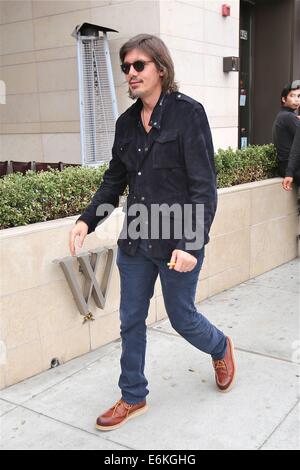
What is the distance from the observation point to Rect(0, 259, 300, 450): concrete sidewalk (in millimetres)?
2662

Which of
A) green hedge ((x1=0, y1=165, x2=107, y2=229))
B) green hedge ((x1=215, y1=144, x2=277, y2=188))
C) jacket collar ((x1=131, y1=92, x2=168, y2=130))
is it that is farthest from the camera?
green hedge ((x1=215, y1=144, x2=277, y2=188))

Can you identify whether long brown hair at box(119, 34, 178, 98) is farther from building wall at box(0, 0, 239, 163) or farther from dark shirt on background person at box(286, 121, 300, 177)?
building wall at box(0, 0, 239, 163)

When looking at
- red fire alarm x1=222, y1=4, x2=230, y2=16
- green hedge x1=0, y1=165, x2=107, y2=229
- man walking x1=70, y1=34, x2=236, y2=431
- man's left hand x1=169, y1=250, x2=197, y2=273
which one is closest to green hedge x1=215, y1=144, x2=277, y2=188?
green hedge x1=0, y1=165, x2=107, y2=229

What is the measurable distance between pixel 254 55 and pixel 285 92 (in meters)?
5.22

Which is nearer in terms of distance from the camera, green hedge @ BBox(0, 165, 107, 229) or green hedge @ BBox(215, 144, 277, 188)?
green hedge @ BBox(0, 165, 107, 229)

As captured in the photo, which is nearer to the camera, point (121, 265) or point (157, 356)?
point (121, 265)

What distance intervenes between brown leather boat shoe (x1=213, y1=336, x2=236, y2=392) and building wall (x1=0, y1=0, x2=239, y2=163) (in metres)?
5.52

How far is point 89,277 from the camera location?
3.56m

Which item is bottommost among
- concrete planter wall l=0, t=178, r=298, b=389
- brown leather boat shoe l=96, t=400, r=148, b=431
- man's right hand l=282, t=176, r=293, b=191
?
brown leather boat shoe l=96, t=400, r=148, b=431

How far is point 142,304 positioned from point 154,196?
578mm

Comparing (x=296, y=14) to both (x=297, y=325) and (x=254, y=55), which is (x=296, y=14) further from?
(x=297, y=325)

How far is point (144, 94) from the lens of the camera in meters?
2.52

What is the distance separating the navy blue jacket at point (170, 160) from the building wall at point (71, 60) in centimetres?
527

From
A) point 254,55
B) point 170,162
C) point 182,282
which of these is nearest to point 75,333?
point 182,282
